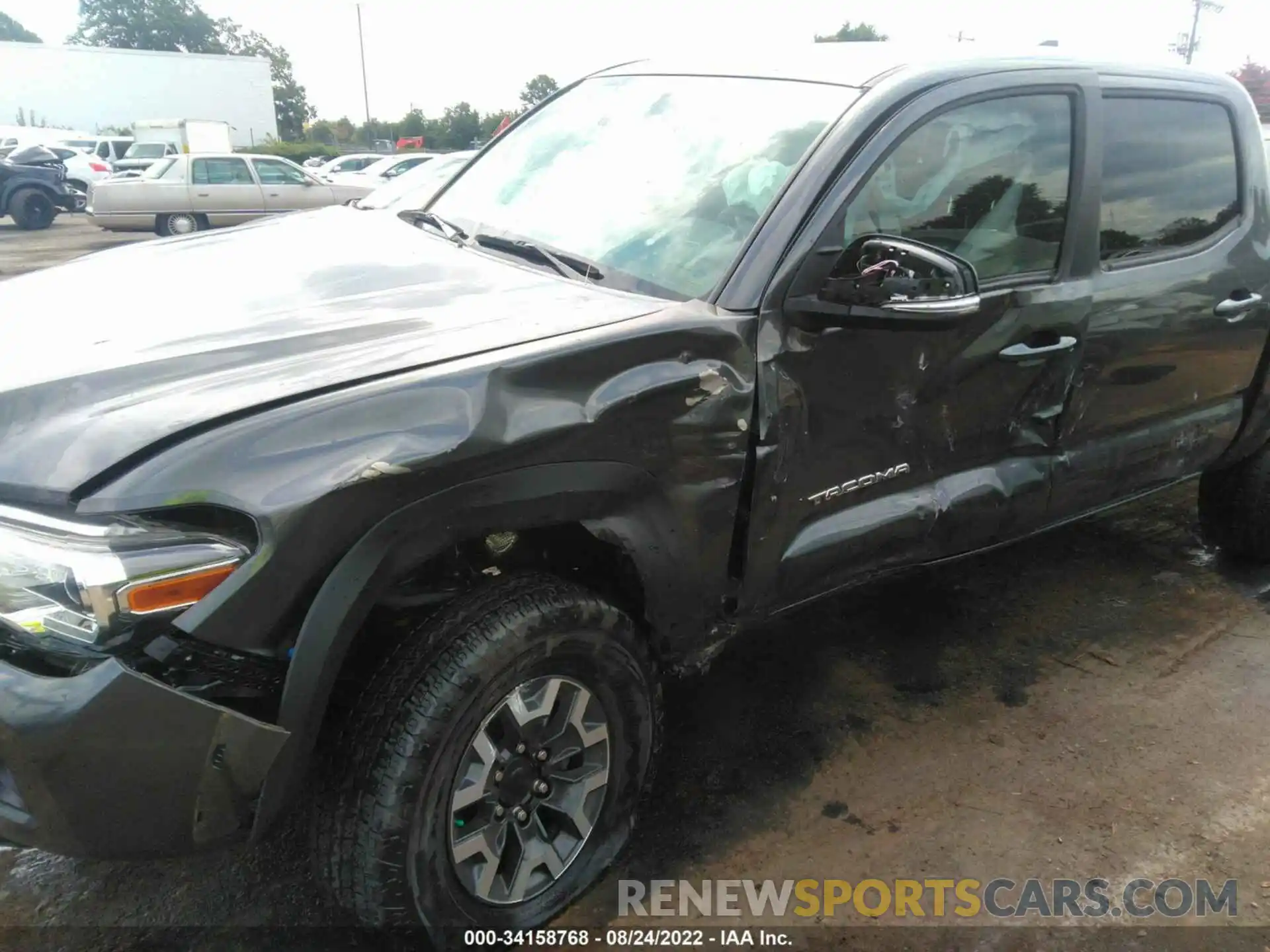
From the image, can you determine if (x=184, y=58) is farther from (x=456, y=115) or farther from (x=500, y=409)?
(x=500, y=409)

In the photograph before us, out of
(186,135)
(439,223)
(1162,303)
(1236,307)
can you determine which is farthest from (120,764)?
(186,135)

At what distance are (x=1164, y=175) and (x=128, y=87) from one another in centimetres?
5004

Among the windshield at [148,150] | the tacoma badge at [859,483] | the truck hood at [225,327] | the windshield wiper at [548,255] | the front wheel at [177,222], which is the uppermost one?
the windshield at [148,150]

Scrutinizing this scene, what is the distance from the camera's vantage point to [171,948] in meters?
2.06

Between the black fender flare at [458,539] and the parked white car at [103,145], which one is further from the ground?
the parked white car at [103,145]

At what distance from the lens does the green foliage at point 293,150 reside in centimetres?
4059

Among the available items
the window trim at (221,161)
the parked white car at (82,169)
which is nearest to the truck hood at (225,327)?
the window trim at (221,161)

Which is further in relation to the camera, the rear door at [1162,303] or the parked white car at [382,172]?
the parked white car at [382,172]

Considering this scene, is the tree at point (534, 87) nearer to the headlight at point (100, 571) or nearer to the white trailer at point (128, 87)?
the white trailer at point (128, 87)

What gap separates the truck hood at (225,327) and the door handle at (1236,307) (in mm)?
2076

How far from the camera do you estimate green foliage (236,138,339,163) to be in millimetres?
40594

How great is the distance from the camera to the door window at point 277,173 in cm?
1497

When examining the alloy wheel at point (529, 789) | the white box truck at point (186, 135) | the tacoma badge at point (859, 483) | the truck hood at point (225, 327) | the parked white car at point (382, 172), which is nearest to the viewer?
the truck hood at point (225, 327)

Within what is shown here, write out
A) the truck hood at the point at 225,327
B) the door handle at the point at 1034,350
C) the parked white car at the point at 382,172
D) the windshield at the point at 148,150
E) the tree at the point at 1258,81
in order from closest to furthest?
the truck hood at the point at 225,327
the door handle at the point at 1034,350
the tree at the point at 1258,81
the parked white car at the point at 382,172
the windshield at the point at 148,150
